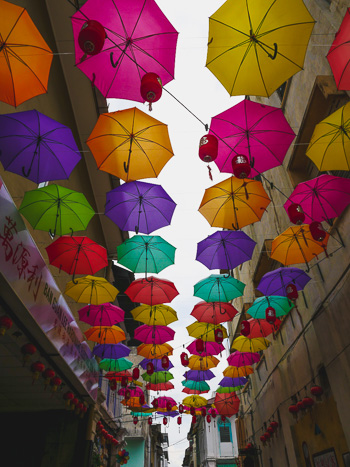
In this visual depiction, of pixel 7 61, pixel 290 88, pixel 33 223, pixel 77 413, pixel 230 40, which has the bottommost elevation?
pixel 77 413

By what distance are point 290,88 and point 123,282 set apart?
48.0 ft

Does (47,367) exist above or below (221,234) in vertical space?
below

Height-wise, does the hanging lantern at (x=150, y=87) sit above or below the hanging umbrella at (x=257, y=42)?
below

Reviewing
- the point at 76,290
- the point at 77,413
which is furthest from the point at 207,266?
the point at 77,413

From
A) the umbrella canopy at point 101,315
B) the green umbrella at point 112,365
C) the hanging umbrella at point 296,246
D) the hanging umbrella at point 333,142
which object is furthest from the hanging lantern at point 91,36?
the green umbrella at point 112,365

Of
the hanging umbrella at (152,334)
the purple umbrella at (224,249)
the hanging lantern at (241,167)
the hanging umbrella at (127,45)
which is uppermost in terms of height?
the hanging umbrella at (127,45)

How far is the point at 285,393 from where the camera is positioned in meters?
11.4

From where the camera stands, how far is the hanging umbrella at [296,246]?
8.01 metres

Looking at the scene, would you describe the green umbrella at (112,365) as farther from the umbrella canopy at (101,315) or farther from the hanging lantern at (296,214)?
the hanging lantern at (296,214)

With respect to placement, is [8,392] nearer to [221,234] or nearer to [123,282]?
[221,234]

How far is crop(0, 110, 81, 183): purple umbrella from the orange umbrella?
601 mm

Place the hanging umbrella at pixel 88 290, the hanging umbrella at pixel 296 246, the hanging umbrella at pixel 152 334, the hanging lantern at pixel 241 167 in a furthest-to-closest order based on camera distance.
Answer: the hanging umbrella at pixel 152 334, the hanging umbrella at pixel 88 290, the hanging umbrella at pixel 296 246, the hanging lantern at pixel 241 167

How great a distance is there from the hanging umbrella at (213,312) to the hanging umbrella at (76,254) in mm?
4309

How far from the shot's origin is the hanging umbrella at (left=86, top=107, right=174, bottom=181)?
6.49 metres
